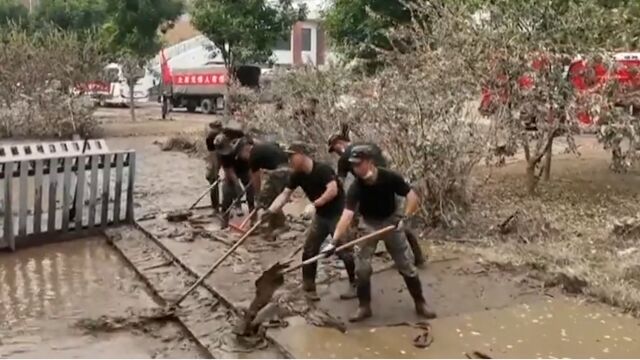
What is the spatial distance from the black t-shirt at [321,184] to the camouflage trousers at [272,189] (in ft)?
6.17

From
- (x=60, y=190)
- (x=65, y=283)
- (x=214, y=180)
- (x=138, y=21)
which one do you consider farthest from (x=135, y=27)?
(x=65, y=283)

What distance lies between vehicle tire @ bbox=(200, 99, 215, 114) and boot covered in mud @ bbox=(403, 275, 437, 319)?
83.2 feet

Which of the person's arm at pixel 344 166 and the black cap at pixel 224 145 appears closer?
Result: the person's arm at pixel 344 166

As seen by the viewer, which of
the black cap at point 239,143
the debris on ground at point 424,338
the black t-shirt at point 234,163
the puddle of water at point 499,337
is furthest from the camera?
the black t-shirt at point 234,163

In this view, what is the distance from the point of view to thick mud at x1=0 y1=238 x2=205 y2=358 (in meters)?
5.70

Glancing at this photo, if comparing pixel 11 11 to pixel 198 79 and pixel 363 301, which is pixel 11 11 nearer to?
pixel 198 79

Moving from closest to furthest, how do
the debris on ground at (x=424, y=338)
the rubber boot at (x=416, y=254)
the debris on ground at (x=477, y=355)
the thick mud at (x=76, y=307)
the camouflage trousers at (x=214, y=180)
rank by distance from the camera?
the debris on ground at (x=477, y=355)
the debris on ground at (x=424, y=338)
the thick mud at (x=76, y=307)
the rubber boot at (x=416, y=254)
the camouflage trousers at (x=214, y=180)

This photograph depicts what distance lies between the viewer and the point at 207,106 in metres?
31.1

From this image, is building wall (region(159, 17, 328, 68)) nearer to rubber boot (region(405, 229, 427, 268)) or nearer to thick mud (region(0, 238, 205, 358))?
thick mud (region(0, 238, 205, 358))

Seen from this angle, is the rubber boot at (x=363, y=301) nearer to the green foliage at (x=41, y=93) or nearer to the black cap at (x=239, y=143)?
the black cap at (x=239, y=143)

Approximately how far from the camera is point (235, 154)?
934 cm

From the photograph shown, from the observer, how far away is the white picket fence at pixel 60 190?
837 cm

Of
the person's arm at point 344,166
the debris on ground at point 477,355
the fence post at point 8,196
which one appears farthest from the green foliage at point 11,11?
the debris on ground at point 477,355

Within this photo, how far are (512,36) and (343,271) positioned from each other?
4.32 meters
